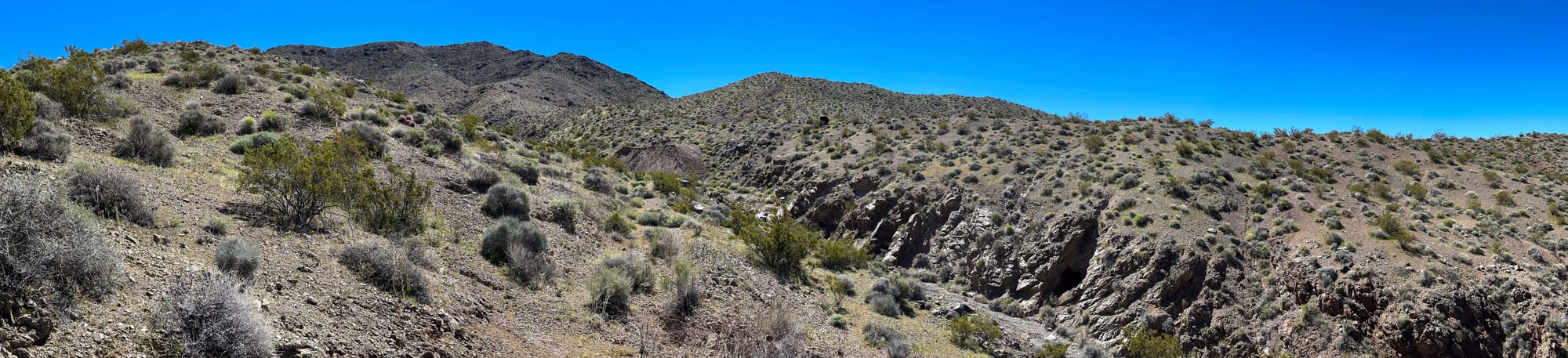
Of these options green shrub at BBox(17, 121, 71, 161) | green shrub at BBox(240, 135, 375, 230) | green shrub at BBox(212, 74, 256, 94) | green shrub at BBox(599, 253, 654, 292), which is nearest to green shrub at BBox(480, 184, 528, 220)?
green shrub at BBox(599, 253, 654, 292)

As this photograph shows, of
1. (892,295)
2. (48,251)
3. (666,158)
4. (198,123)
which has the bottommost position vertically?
(892,295)

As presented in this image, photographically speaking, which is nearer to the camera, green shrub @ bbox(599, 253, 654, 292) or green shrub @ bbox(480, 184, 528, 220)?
green shrub @ bbox(599, 253, 654, 292)

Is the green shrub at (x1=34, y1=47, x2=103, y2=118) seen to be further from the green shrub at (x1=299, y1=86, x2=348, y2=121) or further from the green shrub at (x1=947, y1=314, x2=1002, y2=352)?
the green shrub at (x1=947, y1=314, x2=1002, y2=352)

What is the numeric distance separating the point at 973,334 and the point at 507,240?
9563 mm

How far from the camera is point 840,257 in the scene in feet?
65.6

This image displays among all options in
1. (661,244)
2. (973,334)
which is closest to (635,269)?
(661,244)

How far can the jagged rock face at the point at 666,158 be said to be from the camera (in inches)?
1436

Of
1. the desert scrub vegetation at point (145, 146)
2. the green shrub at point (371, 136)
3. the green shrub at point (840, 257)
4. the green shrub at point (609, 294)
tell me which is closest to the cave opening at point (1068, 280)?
the green shrub at point (840, 257)

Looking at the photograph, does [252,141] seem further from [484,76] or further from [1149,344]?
[484,76]

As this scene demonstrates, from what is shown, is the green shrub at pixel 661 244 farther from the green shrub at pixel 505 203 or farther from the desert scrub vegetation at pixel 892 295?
the desert scrub vegetation at pixel 892 295

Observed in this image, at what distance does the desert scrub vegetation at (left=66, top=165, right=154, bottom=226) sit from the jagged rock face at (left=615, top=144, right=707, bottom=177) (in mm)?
26505

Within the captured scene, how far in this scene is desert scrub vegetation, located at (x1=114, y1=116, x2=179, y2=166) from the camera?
11359 millimetres

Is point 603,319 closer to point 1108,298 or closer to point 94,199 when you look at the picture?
point 94,199

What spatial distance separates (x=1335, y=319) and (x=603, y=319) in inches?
566
